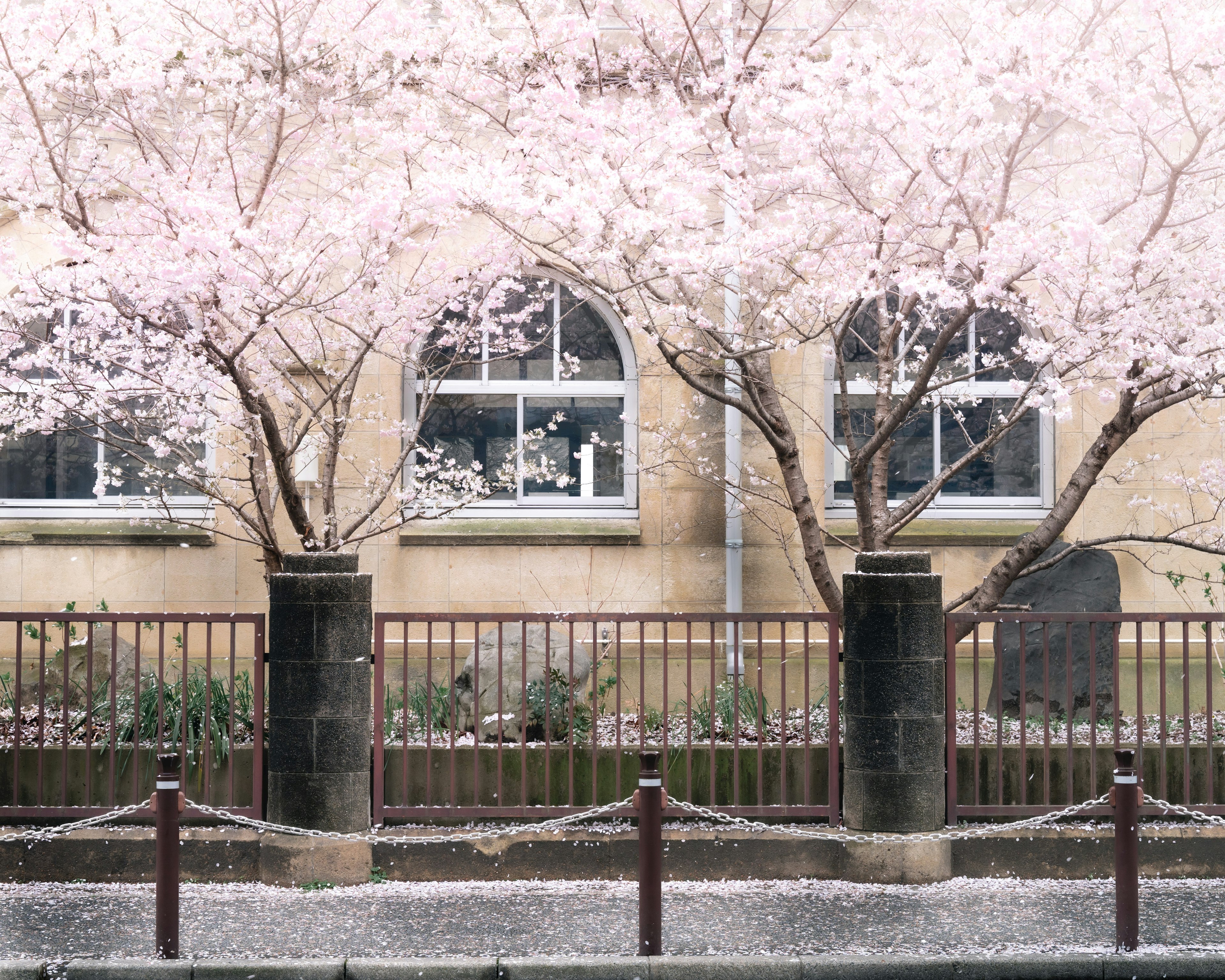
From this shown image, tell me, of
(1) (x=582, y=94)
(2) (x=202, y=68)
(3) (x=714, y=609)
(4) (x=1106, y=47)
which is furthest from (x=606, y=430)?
(4) (x=1106, y=47)

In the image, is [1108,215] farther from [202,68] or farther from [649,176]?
[202,68]

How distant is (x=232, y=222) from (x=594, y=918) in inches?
178

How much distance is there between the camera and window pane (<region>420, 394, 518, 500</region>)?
1159 cm

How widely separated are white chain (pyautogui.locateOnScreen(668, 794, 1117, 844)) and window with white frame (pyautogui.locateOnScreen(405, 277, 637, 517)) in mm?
4905

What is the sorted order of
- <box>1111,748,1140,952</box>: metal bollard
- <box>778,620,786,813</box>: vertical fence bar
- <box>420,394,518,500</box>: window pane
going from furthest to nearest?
1. <box>420,394,518,500</box>: window pane
2. <box>778,620,786,813</box>: vertical fence bar
3. <box>1111,748,1140,952</box>: metal bollard

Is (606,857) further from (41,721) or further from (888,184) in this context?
(888,184)

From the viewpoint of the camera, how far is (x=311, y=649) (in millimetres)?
6895

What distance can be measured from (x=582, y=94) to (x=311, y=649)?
16.4 feet

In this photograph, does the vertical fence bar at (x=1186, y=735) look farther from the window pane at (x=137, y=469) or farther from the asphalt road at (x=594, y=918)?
the window pane at (x=137, y=469)

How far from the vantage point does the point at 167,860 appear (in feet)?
17.5

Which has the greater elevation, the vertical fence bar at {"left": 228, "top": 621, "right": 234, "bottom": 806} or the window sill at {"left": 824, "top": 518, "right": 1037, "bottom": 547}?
the window sill at {"left": 824, "top": 518, "right": 1037, "bottom": 547}

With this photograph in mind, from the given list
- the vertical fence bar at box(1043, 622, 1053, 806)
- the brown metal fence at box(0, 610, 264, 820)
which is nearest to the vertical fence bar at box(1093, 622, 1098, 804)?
the vertical fence bar at box(1043, 622, 1053, 806)

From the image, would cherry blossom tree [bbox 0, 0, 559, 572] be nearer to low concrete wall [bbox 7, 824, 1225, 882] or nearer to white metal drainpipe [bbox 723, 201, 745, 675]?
low concrete wall [bbox 7, 824, 1225, 882]

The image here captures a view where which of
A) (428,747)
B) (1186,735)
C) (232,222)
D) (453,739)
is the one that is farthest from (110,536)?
(1186,735)
